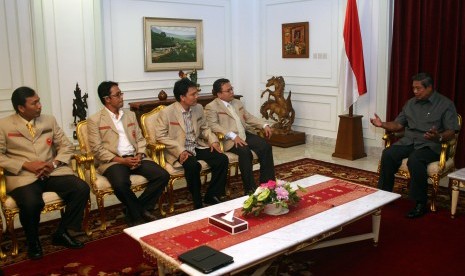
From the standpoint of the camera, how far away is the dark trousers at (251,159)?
438 cm

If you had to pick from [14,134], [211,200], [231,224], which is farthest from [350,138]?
[14,134]

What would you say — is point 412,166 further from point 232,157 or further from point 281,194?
point 281,194

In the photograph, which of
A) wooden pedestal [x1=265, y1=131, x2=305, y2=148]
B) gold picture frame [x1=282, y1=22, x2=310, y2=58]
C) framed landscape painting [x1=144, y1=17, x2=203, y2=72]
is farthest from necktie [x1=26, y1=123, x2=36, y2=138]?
gold picture frame [x1=282, y1=22, x2=310, y2=58]

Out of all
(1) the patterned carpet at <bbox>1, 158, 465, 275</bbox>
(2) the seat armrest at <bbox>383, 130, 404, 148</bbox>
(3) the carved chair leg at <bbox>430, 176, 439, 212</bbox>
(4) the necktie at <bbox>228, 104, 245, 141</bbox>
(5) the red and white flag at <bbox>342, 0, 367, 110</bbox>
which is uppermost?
(5) the red and white flag at <bbox>342, 0, 367, 110</bbox>

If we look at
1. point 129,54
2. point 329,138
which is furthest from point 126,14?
point 329,138

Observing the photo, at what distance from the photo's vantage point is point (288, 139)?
6.95 metres

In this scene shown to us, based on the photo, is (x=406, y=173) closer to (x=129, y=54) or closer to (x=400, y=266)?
(x=400, y=266)

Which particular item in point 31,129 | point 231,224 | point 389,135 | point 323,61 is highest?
point 323,61

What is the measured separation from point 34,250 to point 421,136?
3405mm

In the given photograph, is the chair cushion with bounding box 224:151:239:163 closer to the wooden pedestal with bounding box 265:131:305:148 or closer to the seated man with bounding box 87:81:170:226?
the seated man with bounding box 87:81:170:226

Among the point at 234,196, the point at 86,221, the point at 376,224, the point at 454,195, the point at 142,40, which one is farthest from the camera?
the point at 142,40

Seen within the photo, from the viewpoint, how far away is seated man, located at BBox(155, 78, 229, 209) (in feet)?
13.4

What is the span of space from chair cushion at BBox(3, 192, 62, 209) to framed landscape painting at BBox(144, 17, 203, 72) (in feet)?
11.9

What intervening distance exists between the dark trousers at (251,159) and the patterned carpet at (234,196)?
0.33 metres
